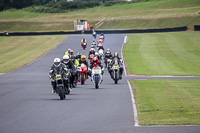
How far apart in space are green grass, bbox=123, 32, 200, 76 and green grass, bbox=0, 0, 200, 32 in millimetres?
20145

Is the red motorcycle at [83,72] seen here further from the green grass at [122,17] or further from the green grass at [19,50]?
the green grass at [122,17]

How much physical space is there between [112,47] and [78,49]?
4.34 metres

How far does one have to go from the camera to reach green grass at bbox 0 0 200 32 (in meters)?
91.1

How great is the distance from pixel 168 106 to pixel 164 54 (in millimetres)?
33569

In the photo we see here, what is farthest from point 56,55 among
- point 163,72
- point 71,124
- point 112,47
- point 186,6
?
point 186,6

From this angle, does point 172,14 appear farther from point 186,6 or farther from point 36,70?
point 36,70

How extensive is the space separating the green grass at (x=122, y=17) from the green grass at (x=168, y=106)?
64997 mm

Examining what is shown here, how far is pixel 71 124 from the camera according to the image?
35.9 feet

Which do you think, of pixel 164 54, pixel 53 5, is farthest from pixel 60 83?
pixel 53 5

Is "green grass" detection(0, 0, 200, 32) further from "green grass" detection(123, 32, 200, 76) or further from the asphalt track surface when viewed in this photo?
the asphalt track surface

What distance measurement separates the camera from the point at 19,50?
55.8 metres

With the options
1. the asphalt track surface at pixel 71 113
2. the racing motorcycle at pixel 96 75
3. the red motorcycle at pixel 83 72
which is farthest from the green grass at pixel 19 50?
the asphalt track surface at pixel 71 113

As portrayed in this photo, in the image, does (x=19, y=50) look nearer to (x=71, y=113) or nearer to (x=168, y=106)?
(x=168, y=106)

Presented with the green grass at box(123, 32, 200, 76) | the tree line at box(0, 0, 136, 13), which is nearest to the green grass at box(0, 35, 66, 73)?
the green grass at box(123, 32, 200, 76)
